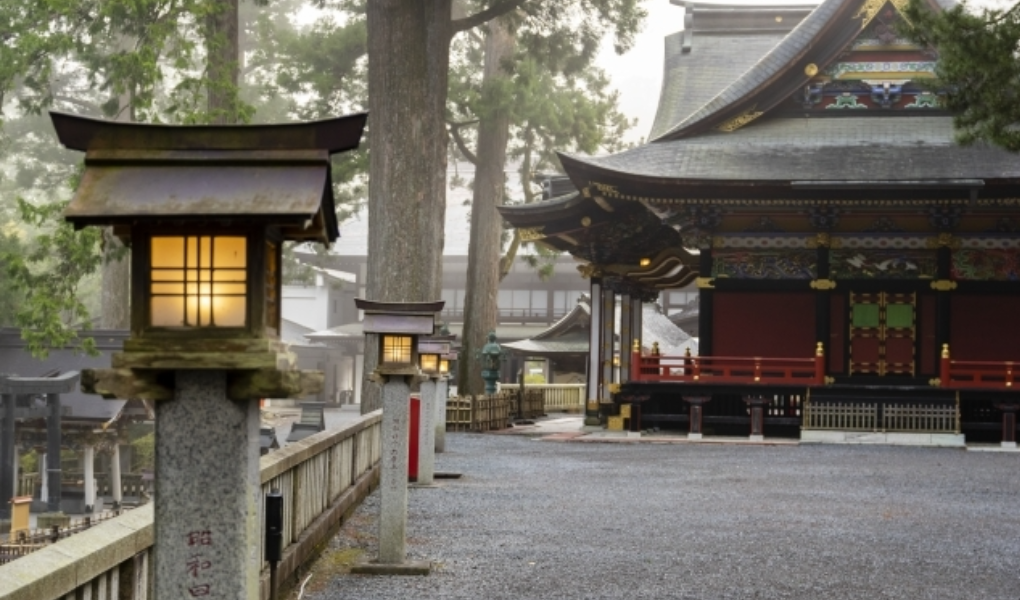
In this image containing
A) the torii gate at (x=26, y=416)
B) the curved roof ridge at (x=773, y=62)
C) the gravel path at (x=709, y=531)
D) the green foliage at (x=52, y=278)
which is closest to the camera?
the gravel path at (x=709, y=531)

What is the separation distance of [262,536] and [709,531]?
4.80 meters

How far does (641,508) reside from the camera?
14.5m

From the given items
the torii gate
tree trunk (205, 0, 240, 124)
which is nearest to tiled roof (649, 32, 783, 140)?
tree trunk (205, 0, 240, 124)

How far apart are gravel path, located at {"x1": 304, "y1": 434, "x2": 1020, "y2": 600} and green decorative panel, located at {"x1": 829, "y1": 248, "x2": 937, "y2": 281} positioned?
5.41 m

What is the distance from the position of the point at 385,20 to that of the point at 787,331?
892 cm

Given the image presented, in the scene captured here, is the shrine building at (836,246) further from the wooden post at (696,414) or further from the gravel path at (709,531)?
the gravel path at (709,531)

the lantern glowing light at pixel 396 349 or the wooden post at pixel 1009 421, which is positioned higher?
the lantern glowing light at pixel 396 349

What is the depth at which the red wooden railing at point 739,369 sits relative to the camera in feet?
82.9

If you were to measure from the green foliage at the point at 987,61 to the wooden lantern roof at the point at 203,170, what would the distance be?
9.24m

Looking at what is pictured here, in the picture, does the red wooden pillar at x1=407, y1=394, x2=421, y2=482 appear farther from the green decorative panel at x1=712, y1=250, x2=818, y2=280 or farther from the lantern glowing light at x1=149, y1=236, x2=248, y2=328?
the lantern glowing light at x1=149, y1=236, x2=248, y2=328

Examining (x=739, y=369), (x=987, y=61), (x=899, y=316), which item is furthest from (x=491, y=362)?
(x=987, y=61)

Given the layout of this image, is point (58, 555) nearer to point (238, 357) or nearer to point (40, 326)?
point (238, 357)

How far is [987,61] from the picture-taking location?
42.7ft

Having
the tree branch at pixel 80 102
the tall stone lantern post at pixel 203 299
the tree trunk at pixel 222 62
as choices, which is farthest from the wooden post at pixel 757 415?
the tree branch at pixel 80 102
